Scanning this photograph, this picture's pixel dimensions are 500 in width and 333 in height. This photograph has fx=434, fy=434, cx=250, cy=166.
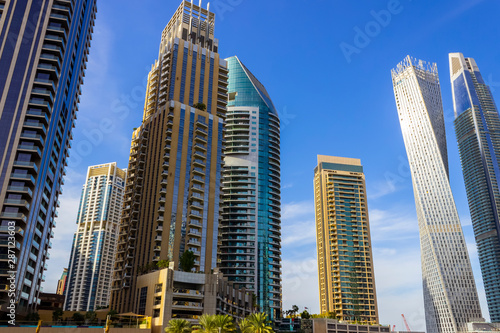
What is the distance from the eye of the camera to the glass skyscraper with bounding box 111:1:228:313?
11600 cm

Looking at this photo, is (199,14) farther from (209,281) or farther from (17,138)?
(209,281)

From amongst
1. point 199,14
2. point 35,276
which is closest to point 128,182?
point 35,276

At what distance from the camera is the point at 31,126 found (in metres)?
97.2

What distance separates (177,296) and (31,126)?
49.9m

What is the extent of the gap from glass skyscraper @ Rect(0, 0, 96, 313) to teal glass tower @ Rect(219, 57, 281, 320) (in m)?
66.0

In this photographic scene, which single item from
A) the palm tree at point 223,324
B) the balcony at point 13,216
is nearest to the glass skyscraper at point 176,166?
the balcony at point 13,216

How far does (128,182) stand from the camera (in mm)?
140125

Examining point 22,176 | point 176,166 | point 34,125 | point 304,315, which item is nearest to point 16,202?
point 22,176

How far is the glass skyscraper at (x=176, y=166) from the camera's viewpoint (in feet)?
381

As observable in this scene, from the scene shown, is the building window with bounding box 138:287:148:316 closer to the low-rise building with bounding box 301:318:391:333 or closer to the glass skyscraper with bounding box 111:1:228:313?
the glass skyscraper with bounding box 111:1:228:313

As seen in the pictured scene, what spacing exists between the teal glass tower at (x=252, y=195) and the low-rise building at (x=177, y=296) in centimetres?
5173

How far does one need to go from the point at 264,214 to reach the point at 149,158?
5656 centimetres

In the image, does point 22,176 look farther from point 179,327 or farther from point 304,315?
point 304,315

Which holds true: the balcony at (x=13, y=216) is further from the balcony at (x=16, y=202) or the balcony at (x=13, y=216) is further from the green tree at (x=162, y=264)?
the green tree at (x=162, y=264)
